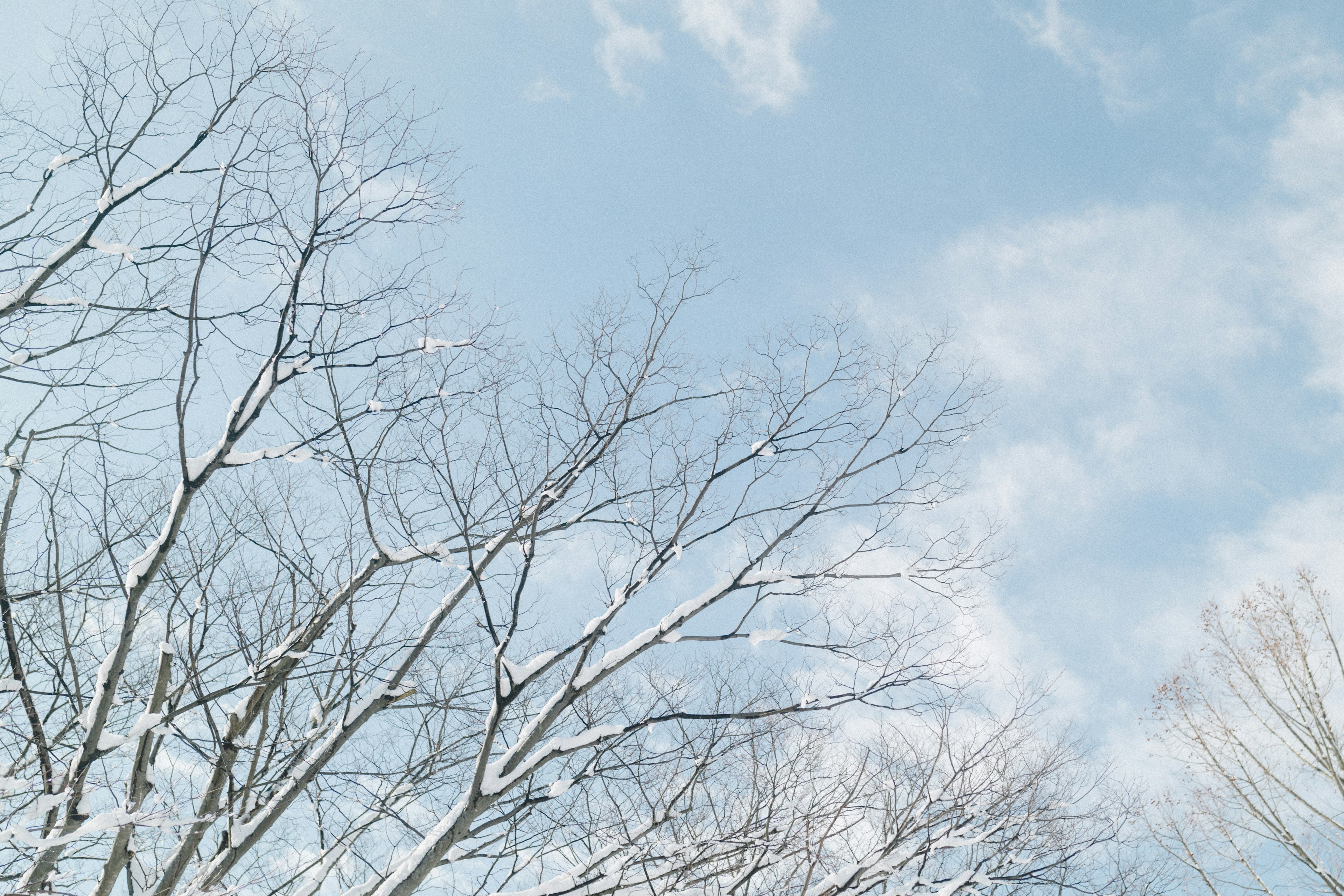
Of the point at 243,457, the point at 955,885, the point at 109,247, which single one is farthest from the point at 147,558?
the point at 955,885

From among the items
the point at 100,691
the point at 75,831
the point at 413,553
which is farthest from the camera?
the point at 413,553

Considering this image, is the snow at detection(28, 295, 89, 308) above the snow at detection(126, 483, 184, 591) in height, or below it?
above

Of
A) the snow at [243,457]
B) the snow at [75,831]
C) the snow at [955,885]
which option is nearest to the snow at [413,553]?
the snow at [243,457]

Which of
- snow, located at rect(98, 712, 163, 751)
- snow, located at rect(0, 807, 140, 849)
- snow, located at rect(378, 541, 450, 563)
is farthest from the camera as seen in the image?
snow, located at rect(378, 541, 450, 563)

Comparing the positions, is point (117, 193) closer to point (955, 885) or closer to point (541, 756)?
point (541, 756)

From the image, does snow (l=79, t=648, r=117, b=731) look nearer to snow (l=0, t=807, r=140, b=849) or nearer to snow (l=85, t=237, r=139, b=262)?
snow (l=0, t=807, r=140, b=849)

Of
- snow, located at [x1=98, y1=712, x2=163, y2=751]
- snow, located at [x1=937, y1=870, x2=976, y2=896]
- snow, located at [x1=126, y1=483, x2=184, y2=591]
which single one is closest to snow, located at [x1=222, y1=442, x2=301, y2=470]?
snow, located at [x1=126, y1=483, x2=184, y2=591]

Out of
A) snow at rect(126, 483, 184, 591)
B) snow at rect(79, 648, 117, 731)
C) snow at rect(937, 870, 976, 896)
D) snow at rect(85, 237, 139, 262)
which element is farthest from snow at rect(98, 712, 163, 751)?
snow at rect(937, 870, 976, 896)

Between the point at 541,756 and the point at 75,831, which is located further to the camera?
the point at 541,756

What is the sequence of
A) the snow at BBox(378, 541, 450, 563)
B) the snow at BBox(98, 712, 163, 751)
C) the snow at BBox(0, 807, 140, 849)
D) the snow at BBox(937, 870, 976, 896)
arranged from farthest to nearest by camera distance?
the snow at BBox(937, 870, 976, 896)
the snow at BBox(378, 541, 450, 563)
the snow at BBox(98, 712, 163, 751)
the snow at BBox(0, 807, 140, 849)

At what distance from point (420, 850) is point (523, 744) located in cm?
98

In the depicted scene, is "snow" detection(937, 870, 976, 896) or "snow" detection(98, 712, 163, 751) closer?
"snow" detection(98, 712, 163, 751)

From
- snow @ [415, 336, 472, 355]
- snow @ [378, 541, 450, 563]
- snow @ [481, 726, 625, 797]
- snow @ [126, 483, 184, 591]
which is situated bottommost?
snow @ [481, 726, 625, 797]

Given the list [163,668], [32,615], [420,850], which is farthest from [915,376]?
[32,615]
